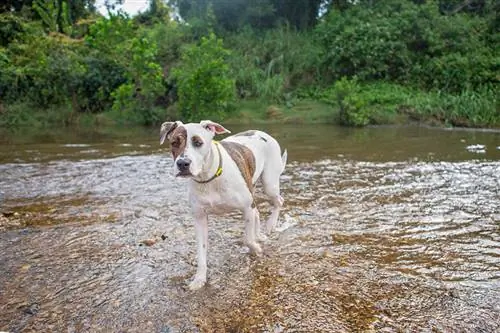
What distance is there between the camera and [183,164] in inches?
133

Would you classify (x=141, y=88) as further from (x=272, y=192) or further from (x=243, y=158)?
(x=243, y=158)

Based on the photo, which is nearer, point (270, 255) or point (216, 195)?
point (216, 195)

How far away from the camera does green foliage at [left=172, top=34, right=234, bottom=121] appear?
16586 mm

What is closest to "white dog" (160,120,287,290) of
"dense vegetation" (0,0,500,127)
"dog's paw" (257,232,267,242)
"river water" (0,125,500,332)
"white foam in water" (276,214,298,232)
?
"dog's paw" (257,232,267,242)

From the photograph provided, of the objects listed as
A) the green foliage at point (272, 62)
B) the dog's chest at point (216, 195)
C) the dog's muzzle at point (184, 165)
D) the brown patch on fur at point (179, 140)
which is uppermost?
the green foliage at point (272, 62)

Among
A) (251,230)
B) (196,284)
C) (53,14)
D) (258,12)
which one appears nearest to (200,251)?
(196,284)

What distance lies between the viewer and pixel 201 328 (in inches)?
121

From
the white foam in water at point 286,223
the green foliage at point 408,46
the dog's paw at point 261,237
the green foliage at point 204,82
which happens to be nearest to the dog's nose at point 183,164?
the dog's paw at point 261,237

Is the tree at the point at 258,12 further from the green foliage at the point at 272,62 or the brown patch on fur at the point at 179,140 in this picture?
the brown patch on fur at the point at 179,140

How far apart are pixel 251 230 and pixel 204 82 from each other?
43.0 ft

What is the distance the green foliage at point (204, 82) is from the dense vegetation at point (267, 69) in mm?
43

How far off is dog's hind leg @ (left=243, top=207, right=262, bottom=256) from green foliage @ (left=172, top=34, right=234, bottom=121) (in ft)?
41.5

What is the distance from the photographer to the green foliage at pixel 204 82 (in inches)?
653

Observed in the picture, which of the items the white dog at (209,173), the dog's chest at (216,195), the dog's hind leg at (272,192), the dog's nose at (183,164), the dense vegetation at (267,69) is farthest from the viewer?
the dense vegetation at (267,69)
